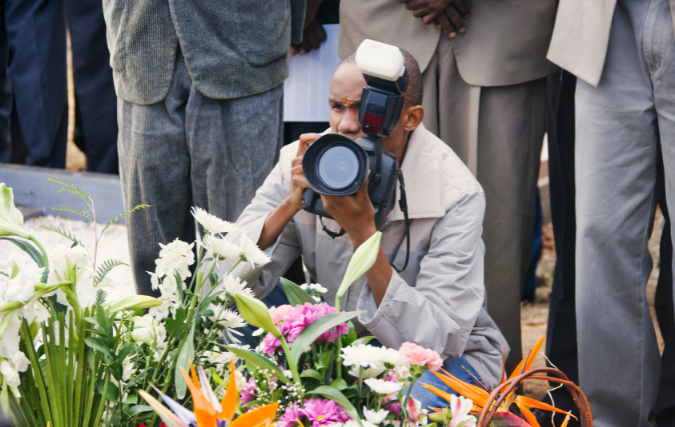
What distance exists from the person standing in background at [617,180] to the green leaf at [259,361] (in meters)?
1.00

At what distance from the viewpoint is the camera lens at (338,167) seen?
104cm

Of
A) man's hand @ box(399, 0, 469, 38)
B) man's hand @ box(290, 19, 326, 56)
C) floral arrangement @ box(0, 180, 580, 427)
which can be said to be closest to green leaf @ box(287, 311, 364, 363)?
floral arrangement @ box(0, 180, 580, 427)

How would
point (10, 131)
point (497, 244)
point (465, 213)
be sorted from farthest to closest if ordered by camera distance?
point (10, 131) → point (497, 244) → point (465, 213)

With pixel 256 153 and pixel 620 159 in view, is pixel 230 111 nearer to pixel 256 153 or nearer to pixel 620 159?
pixel 256 153

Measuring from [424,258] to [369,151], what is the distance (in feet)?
0.86

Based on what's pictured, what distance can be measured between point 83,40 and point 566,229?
2.14 m

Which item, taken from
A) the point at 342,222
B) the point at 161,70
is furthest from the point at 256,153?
the point at 342,222

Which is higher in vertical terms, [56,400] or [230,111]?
[230,111]

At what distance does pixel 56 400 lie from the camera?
61cm

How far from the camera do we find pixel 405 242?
1.30 metres

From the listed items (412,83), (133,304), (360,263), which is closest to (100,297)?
(133,304)

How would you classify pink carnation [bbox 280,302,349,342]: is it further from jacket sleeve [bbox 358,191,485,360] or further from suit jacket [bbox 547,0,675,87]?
suit jacket [bbox 547,0,675,87]

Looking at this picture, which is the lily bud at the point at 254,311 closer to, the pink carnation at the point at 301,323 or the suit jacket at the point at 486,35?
the pink carnation at the point at 301,323

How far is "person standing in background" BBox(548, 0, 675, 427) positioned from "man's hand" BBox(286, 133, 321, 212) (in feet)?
1.97
